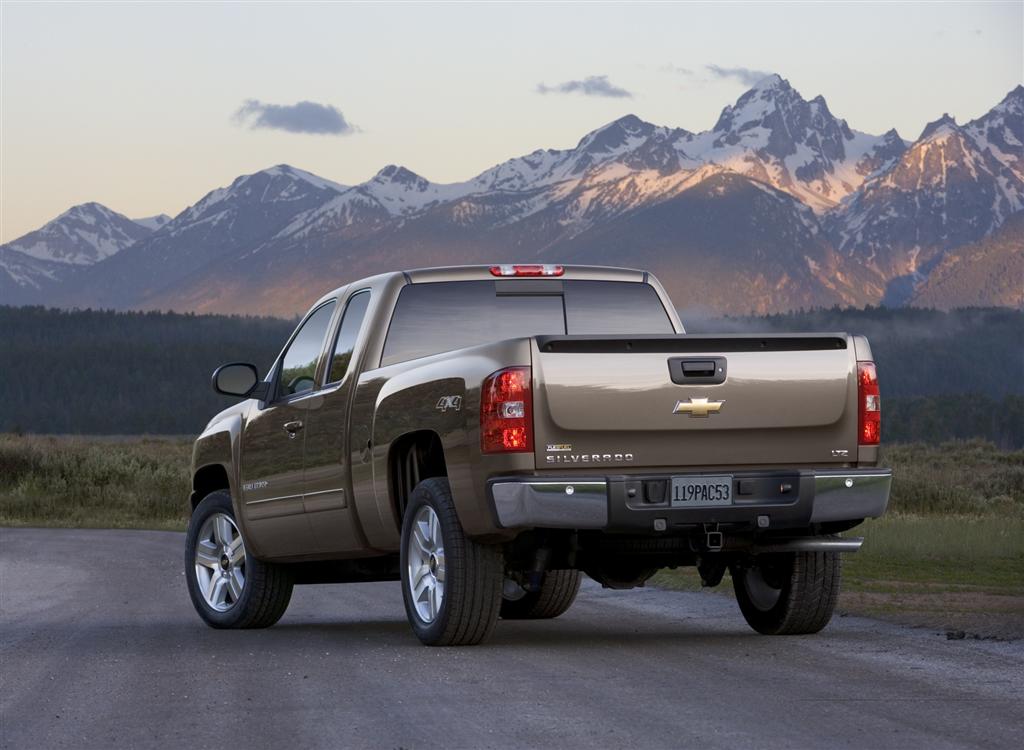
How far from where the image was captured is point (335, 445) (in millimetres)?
11641

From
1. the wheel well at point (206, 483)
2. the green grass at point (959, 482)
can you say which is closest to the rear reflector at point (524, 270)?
the wheel well at point (206, 483)

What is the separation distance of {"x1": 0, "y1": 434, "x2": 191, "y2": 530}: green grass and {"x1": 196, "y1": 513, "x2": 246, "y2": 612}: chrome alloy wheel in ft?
103

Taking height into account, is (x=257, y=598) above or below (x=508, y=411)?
below

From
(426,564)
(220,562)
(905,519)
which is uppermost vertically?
(426,564)

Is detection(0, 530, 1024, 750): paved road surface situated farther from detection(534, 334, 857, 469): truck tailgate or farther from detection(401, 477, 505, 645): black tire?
detection(534, 334, 857, 469): truck tailgate

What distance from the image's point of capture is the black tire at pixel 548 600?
13.3m

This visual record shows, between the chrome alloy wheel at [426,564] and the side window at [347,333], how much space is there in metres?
1.43

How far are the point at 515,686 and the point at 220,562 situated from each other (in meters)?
4.98

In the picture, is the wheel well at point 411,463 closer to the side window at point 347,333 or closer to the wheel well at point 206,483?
the side window at point 347,333

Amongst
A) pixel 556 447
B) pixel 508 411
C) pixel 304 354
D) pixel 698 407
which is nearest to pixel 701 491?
pixel 698 407

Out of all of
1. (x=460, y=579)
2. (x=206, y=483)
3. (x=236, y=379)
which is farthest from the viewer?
(x=206, y=483)

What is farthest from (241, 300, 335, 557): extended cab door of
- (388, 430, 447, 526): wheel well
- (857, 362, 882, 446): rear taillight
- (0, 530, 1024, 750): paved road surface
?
(857, 362, 882, 446): rear taillight

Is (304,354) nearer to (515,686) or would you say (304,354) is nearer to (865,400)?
(865,400)

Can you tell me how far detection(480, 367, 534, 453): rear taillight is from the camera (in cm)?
971
